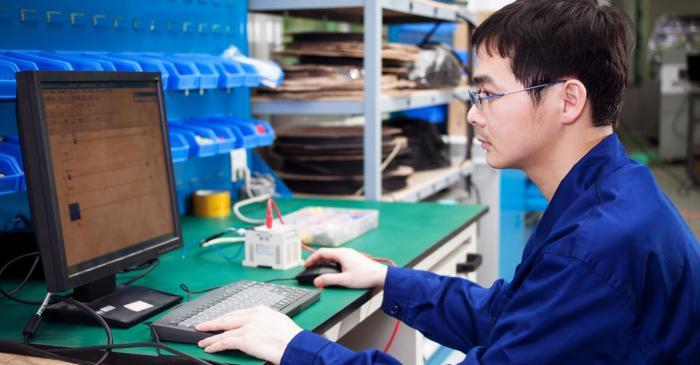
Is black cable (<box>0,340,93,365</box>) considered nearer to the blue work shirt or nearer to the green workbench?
the green workbench

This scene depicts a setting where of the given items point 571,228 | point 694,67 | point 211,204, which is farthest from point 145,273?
point 694,67

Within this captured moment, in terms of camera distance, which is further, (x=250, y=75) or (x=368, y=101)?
(x=368, y=101)

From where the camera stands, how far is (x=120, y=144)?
1.41 metres

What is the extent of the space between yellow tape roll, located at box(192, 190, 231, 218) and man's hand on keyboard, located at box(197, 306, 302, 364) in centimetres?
105

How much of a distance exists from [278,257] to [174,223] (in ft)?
0.80

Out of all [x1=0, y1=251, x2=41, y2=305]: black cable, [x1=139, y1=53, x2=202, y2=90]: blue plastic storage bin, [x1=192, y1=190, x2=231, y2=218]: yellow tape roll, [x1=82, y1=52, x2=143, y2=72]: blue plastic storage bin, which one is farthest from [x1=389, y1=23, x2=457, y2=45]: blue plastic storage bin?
[x1=0, y1=251, x2=41, y2=305]: black cable

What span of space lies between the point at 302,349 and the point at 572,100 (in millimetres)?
595

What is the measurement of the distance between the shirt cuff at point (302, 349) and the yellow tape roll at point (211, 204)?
1142 mm

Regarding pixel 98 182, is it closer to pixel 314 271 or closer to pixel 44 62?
pixel 44 62

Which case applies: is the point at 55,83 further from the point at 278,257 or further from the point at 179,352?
the point at 278,257

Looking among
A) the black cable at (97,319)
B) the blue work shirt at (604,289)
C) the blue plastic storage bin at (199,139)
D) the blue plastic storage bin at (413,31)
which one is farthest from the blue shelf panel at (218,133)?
the blue plastic storage bin at (413,31)

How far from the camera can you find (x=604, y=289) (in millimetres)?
1010

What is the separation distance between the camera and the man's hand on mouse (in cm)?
152

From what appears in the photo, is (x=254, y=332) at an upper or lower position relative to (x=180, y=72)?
lower
